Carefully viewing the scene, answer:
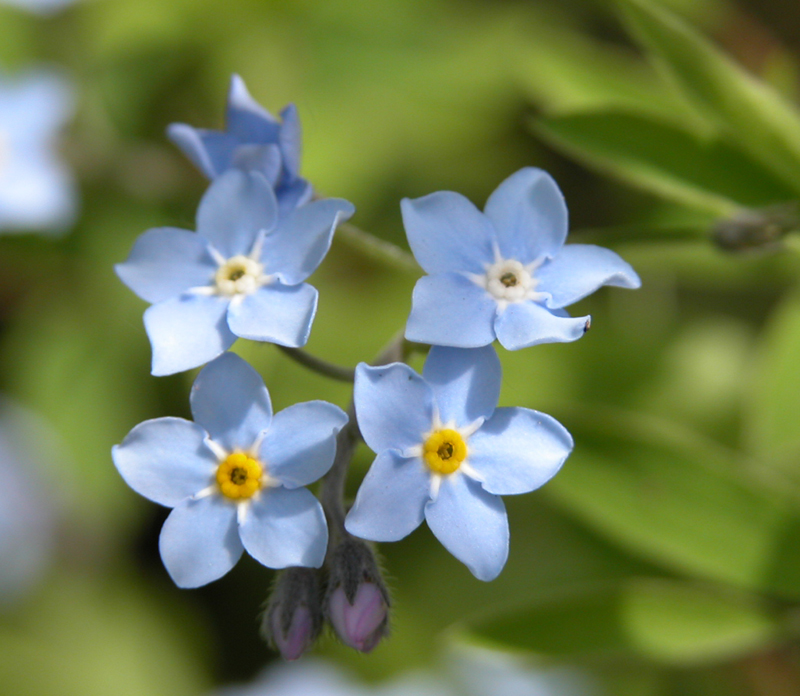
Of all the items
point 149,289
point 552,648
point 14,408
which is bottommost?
point 14,408

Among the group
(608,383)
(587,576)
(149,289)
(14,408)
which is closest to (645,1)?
(149,289)

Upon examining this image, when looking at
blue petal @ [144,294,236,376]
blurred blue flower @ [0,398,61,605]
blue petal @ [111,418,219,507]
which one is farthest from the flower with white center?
blurred blue flower @ [0,398,61,605]

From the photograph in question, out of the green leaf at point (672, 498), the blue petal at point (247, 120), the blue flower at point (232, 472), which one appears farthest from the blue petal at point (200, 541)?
the green leaf at point (672, 498)

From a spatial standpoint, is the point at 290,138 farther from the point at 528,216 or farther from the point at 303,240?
the point at 528,216

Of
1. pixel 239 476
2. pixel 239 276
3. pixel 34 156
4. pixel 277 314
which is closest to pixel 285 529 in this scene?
pixel 239 476

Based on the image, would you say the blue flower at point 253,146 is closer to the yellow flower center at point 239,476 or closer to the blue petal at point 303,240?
the blue petal at point 303,240

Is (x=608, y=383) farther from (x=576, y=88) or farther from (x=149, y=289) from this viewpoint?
(x=149, y=289)

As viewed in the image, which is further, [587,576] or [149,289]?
[587,576]
